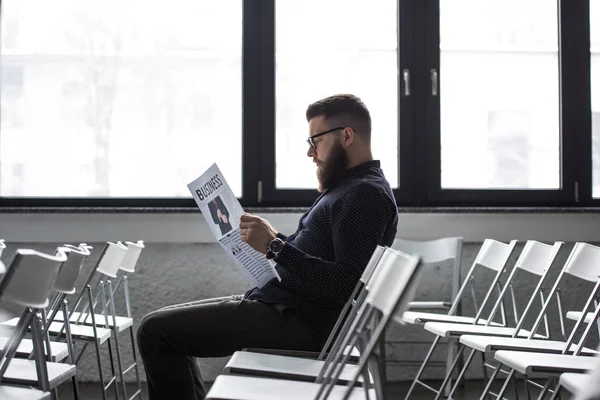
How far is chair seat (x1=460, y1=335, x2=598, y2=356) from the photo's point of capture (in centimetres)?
281

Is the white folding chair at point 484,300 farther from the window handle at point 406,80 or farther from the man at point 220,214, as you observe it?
the man at point 220,214

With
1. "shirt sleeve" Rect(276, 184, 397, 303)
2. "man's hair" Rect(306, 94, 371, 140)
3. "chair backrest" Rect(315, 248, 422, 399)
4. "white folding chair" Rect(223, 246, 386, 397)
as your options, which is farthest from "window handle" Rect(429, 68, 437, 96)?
"chair backrest" Rect(315, 248, 422, 399)

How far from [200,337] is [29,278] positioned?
0.92 m

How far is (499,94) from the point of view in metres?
4.93

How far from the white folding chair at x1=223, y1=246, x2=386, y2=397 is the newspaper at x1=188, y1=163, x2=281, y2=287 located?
28cm

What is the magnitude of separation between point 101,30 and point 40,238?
119 cm

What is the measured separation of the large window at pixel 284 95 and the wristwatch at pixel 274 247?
213 cm

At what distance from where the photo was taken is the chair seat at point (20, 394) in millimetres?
2031

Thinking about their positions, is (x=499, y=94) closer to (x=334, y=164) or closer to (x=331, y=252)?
(x=334, y=164)

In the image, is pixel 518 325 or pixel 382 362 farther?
pixel 518 325

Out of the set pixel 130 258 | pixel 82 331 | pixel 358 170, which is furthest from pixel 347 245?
pixel 130 258

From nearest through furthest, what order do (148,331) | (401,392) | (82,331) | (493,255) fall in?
(148,331)
(82,331)
(493,255)
(401,392)

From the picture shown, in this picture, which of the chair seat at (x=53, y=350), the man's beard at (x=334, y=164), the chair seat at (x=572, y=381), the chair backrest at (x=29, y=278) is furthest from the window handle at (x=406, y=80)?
the chair backrest at (x=29, y=278)

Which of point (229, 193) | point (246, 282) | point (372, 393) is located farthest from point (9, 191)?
point (372, 393)
